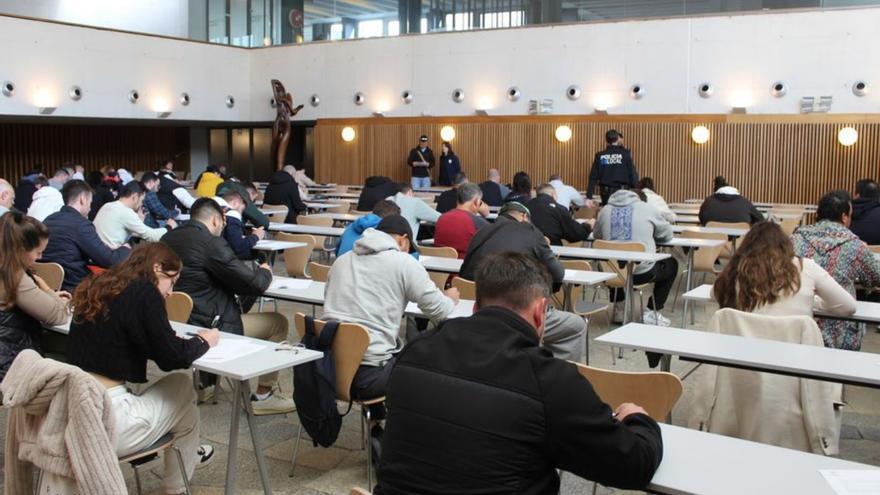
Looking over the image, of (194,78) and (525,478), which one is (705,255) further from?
(194,78)

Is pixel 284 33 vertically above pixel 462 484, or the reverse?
pixel 284 33

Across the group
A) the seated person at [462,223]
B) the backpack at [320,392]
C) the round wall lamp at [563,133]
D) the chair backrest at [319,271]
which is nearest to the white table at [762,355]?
the backpack at [320,392]

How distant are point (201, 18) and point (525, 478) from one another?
1904 centimetres

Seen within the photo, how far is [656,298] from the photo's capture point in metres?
8.02

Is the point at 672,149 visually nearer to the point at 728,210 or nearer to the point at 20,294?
the point at 728,210

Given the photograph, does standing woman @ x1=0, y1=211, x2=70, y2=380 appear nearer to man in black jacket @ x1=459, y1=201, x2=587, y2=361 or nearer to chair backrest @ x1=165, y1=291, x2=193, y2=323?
chair backrest @ x1=165, y1=291, x2=193, y2=323

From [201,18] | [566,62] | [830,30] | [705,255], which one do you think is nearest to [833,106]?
[830,30]

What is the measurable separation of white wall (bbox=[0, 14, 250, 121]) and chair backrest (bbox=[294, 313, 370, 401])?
13729 mm

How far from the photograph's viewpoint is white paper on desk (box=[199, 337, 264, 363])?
Result: 12.0ft

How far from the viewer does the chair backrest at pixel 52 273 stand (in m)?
5.86

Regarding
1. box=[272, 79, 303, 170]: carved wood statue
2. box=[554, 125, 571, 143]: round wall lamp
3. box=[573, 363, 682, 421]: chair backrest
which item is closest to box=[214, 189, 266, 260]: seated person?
box=[573, 363, 682, 421]: chair backrest

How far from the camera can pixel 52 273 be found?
5.89m

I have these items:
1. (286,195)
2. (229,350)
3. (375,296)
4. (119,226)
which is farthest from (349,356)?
(286,195)

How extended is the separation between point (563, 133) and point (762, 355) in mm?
13046
